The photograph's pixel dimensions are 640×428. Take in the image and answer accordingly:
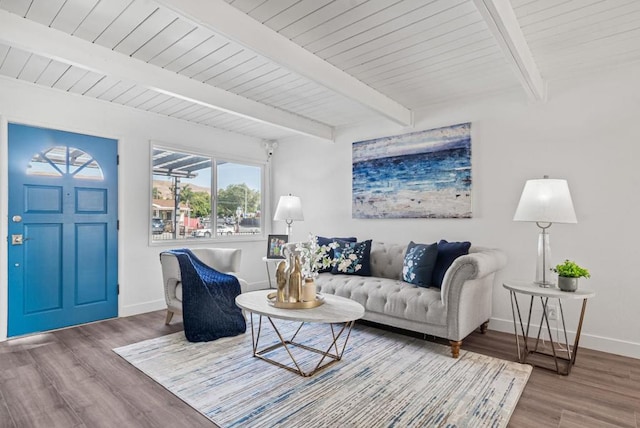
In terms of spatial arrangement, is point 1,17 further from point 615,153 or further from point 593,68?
point 615,153

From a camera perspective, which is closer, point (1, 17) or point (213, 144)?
point (1, 17)

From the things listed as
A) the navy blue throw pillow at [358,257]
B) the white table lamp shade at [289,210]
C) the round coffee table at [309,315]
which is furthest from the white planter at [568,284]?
the white table lamp shade at [289,210]

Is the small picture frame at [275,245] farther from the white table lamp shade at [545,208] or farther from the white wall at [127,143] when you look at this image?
the white table lamp shade at [545,208]

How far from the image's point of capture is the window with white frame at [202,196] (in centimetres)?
435

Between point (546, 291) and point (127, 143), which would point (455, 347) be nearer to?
point (546, 291)

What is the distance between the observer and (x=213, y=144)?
486cm

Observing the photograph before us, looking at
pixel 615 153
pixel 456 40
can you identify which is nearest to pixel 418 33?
pixel 456 40

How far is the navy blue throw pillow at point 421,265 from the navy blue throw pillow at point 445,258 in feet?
0.15

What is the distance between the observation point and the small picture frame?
4730mm

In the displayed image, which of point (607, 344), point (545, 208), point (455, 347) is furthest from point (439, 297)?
point (607, 344)

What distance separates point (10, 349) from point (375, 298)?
125 inches

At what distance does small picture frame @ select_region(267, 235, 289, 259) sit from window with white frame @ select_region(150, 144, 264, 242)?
2.10 feet

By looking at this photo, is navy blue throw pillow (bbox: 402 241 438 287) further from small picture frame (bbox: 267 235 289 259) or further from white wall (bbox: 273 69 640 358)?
small picture frame (bbox: 267 235 289 259)

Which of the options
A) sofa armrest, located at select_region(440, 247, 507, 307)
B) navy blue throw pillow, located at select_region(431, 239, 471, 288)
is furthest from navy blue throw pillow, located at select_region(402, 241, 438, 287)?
sofa armrest, located at select_region(440, 247, 507, 307)
